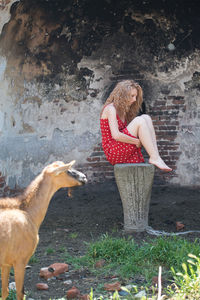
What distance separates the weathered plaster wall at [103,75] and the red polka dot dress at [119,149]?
2.25 metres

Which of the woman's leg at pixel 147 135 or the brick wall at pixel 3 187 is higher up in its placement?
the woman's leg at pixel 147 135

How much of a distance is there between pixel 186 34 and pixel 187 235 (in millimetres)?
3819

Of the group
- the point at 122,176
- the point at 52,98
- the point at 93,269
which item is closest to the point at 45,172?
the point at 93,269

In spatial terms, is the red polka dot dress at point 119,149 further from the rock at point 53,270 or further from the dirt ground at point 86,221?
the rock at point 53,270

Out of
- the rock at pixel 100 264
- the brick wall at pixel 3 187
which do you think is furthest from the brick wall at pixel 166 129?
the rock at pixel 100 264

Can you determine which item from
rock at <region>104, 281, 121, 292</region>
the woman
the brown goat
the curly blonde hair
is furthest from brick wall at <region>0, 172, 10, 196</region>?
rock at <region>104, 281, 121, 292</region>

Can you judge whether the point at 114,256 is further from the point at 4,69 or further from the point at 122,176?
the point at 4,69

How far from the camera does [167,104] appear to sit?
7.80 meters

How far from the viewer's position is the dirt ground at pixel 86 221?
161 inches

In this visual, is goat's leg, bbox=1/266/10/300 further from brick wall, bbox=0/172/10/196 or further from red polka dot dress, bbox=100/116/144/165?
brick wall, bbox=0/172/10/196

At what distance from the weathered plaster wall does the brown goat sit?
3.82m

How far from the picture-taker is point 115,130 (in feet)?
17.6

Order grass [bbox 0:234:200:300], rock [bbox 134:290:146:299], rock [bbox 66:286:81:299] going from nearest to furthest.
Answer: rock [bbox 134:290:146:299]
rock [bbox 66:286:81:299]
grass [bbox 0:234:200:300]

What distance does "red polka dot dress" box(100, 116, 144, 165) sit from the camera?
5.41 meters
